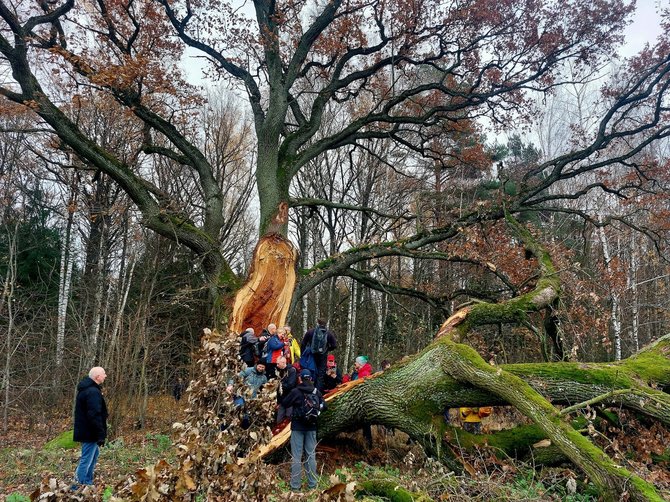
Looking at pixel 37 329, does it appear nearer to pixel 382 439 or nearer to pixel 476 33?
pixel 382 439

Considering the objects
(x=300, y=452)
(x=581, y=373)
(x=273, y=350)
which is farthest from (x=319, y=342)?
(x=581, y=373)

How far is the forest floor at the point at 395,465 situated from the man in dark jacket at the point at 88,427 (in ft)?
1.02

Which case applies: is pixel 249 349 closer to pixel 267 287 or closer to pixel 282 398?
pixel 282 398

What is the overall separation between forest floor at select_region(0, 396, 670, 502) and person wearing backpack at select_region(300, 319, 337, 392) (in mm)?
1352

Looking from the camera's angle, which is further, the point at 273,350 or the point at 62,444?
the point at 62,444

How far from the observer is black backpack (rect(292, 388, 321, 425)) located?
6617 millimetres

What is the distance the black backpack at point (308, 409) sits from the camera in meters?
6.62

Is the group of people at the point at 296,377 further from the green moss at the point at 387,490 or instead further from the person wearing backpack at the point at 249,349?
the green moss at the point at 387,490

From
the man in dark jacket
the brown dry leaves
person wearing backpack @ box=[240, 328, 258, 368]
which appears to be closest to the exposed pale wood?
person wearing backpack @ box=[240, 328, 258, 368]

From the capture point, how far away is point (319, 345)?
7.52 metres

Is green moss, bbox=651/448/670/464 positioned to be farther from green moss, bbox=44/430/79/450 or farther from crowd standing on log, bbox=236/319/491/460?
green moss, bbox=44/430/79/450

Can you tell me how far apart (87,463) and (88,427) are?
473 mm

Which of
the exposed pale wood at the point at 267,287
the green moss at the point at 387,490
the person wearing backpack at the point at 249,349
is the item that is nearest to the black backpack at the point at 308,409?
the person wearing backpack at the point at 249,349

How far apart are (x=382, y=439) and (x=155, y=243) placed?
10.8 m
